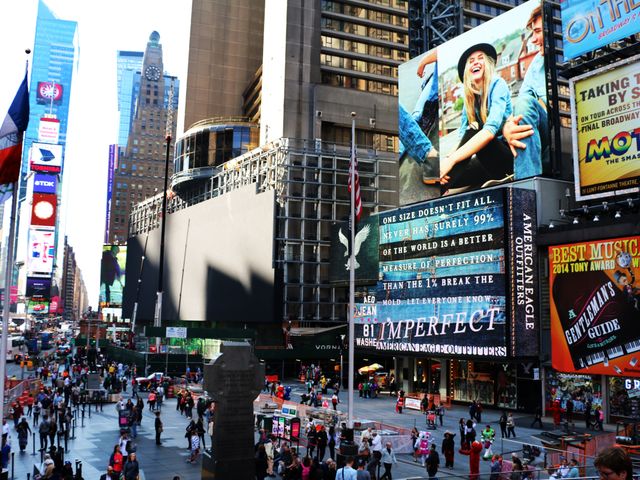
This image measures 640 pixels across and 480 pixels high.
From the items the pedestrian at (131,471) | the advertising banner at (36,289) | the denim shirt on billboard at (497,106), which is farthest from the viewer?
the advertising banner at (36,289)

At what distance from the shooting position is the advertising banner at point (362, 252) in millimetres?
55531

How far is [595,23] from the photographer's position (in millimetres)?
40531

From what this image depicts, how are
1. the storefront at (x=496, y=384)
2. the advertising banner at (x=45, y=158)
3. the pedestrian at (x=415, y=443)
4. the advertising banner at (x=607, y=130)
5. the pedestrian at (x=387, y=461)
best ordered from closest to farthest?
the pedestrian at (x=387, y=461) → the pedestrian at (x=415, y=443) → the advertising banner at (x=607, y=130) → the storefront at (x=496, y=384) → the advertising banner at (x=45, y=158)

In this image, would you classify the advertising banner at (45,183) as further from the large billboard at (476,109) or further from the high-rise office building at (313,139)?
the large billboard at (476,109)

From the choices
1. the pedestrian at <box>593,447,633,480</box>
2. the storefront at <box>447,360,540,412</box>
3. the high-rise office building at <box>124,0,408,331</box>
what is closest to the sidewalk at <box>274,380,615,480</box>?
the storefront at <box>447,360,540,412</box>

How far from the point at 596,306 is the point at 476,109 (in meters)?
19.9

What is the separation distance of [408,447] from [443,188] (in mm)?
29717

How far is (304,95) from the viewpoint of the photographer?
3255 inches

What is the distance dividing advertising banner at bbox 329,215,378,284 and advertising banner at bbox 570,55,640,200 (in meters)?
19.0

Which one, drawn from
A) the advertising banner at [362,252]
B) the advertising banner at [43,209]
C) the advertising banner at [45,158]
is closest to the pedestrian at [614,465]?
the advertising banner at [362,252]

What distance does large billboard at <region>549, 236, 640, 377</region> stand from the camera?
34.5m

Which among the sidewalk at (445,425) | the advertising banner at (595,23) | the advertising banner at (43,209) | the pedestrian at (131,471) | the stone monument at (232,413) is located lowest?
the sidewalk at (445,425)

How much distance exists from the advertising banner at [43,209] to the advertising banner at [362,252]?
117 feet

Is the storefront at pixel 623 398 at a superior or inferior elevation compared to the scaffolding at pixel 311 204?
inferior
